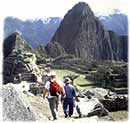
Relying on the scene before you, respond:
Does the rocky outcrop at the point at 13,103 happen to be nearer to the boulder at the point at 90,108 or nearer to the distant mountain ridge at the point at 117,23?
the boulder at the point at 90,108

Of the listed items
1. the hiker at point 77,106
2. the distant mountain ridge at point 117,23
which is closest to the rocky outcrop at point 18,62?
the hiker at point 77,106

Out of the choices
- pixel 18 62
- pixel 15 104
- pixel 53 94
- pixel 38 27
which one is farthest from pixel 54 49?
pixel 15 104

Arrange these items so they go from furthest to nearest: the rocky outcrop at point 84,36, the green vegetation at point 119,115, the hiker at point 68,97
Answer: the rocky outcrop at point 84,36, the hiker at point 68,97, the green vegetation at point 119,115

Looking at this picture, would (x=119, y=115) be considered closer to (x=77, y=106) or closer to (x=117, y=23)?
(x=77, y=106)

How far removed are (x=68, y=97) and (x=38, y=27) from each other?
3.71 feet

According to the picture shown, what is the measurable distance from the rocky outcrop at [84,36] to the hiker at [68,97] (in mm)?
471

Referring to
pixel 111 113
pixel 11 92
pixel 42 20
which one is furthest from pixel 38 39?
pixel 111 113

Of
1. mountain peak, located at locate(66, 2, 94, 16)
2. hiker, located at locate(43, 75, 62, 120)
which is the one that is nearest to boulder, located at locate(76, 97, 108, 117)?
hiker, located at locate(43, 75, 62, 120)

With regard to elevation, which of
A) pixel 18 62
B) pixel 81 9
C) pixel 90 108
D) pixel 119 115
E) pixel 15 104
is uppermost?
pixel 81 9

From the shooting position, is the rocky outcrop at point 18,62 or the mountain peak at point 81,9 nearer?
the mountain peak at point 81,9

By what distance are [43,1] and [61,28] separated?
480 mm

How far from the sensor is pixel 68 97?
8609 mm

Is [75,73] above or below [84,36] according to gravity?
below

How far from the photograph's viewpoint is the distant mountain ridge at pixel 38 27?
28.6ft
